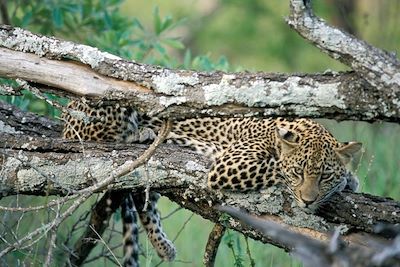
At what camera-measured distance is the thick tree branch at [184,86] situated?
15.2 ft

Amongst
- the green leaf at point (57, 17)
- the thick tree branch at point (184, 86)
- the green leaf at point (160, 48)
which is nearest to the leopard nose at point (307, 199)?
the thick tree branch at point (184, 86)

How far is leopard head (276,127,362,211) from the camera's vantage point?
6488 millimetres

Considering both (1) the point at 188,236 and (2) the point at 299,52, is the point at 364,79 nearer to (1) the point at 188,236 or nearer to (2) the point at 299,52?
(1) the point at 188,236

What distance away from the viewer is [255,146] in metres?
6.93

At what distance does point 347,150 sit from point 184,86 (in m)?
2.02

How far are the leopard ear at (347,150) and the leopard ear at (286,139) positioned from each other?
28 centimetres

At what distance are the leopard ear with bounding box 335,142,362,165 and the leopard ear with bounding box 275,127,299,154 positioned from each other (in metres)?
0.28

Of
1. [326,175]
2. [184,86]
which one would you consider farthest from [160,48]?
[184,86]

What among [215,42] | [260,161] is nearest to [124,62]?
[260,161]

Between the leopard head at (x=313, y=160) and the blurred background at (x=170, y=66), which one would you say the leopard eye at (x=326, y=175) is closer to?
the leopard head at (x=313, y=160)

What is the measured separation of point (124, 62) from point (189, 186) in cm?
97

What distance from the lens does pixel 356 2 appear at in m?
18.8

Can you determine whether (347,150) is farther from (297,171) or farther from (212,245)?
(212,245)

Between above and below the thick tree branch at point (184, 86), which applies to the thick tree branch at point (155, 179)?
below
